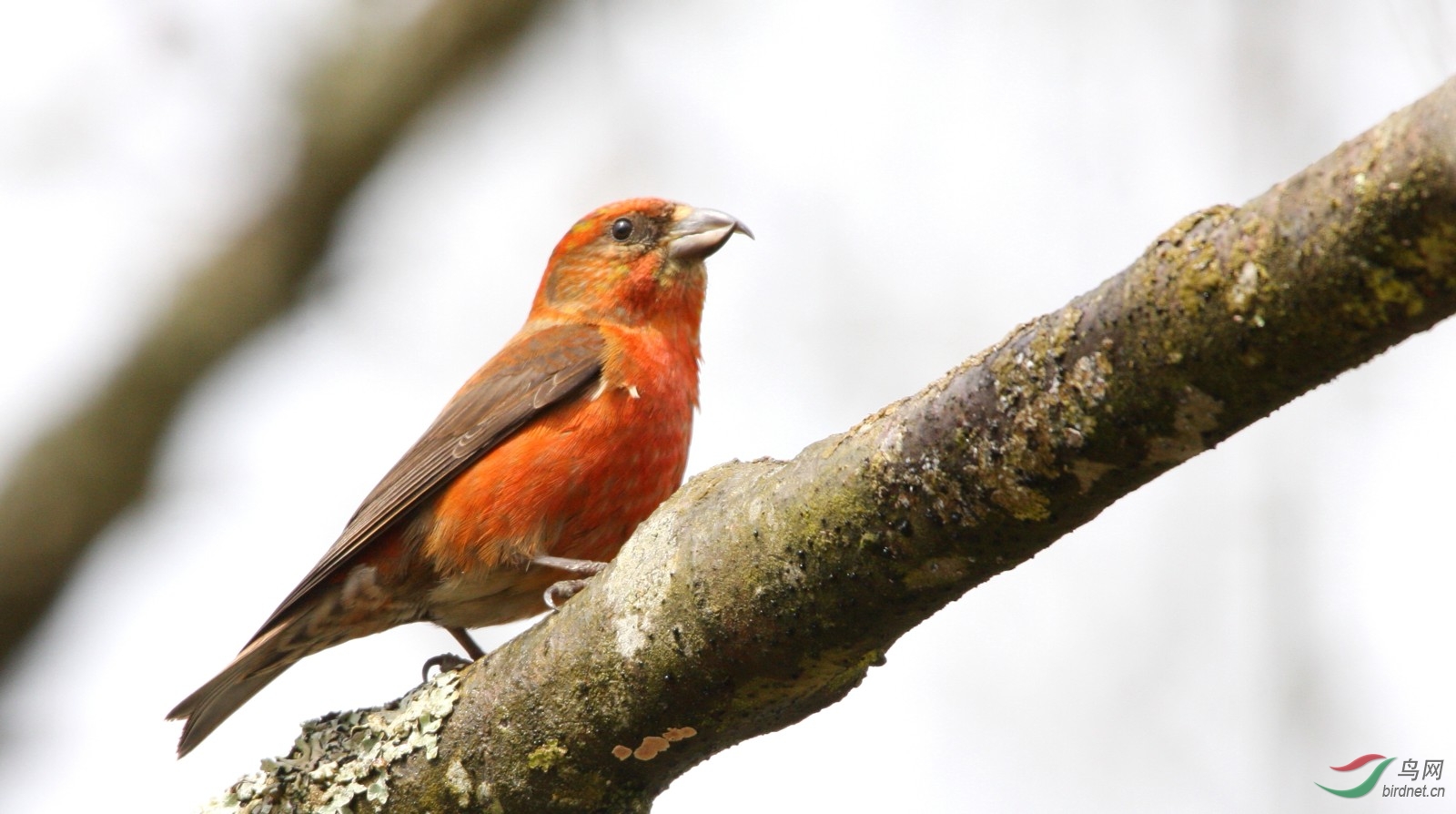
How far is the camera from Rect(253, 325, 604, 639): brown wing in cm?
445

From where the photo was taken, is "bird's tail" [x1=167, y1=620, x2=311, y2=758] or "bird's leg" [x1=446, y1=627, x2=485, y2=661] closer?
"bird's tail" [x1=167, y1=620, x2=311, y2=758]

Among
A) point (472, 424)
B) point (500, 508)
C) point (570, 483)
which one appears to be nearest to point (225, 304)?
point (472, 424)

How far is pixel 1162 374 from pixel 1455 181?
0.43 metres

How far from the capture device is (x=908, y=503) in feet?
6.85

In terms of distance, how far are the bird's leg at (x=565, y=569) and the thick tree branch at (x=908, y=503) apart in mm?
942

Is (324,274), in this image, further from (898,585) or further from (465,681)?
(898,585)

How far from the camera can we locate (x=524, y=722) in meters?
2.80

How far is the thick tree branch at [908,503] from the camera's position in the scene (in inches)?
60.6

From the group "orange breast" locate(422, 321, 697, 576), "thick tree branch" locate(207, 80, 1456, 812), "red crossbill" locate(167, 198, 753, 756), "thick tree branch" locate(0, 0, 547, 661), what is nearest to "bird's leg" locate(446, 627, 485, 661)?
"red crossbill" locate(167, 198, 753, 756)

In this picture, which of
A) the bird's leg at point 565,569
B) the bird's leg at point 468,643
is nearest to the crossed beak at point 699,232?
the bird's leg at point 565,569

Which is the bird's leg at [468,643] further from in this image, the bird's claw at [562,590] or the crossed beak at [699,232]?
the crossed beak at [699,232]

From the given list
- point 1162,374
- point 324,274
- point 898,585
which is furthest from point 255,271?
point 1162,374

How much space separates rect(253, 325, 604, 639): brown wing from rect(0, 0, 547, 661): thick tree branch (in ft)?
2.21

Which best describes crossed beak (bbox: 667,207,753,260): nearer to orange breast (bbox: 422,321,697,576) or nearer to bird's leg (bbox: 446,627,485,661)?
orange breast (bbox: 422,321,697,576)
